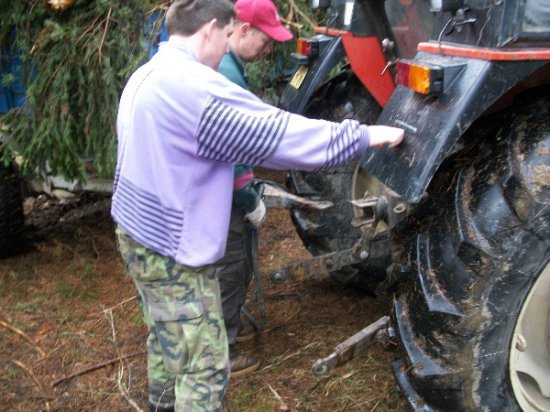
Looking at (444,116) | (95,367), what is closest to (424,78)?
(444,116)

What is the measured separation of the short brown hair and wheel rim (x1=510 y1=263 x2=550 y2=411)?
131 centimetres

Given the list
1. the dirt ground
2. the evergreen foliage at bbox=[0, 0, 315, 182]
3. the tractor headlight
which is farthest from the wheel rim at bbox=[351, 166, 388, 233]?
the evergreen foliage at bbox=[0, 0, 315, 182]

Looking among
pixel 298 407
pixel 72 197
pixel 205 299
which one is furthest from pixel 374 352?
pixel 72 197

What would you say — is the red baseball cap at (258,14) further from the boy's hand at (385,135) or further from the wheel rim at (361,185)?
the boy's hand at (385,135)

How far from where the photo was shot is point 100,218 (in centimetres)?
513

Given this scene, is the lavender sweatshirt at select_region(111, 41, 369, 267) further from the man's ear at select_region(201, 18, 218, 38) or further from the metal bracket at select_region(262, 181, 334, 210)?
the metal bracket at select_region(262, 181, 334, 210)

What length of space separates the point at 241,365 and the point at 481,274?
1471mm

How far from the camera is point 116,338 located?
3.53 m

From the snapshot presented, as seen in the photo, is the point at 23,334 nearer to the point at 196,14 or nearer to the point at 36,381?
the point at 36,381

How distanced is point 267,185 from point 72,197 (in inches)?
80.5

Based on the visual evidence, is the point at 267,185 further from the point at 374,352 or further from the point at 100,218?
the point at 100,218

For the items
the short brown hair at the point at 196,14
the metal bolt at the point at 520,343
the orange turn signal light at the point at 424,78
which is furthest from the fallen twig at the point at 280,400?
the short brown hair at the point at 196,14

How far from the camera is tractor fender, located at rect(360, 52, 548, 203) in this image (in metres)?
1.94

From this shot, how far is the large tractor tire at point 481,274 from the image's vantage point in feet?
6.56
